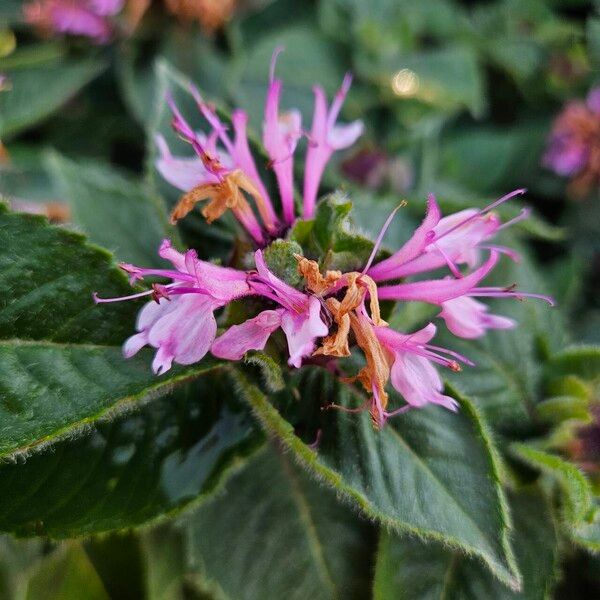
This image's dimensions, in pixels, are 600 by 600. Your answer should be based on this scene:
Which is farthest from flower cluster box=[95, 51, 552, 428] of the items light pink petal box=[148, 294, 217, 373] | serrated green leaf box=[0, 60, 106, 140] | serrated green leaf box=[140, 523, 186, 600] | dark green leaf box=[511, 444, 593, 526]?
serrated green leaf box=[0, 60, 106, 140]

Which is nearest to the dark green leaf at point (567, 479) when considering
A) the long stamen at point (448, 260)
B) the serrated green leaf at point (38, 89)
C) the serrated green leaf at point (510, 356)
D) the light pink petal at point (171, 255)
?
the serrated green leaf at point (510, 356)

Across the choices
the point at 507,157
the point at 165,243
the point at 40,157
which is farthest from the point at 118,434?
the point at 507,157

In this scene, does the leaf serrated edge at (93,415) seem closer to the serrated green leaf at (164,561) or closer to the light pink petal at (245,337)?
the light pink petal at (245,337)

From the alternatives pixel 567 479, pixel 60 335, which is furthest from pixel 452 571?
pixel 60 335

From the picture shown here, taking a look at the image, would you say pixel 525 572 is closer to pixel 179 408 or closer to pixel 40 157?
pixel 179 408

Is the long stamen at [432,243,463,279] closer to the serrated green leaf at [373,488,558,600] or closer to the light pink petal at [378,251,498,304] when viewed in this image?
the light pink petal at [378,251,498,304]

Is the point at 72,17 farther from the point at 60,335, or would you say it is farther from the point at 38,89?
the point at 60,335
